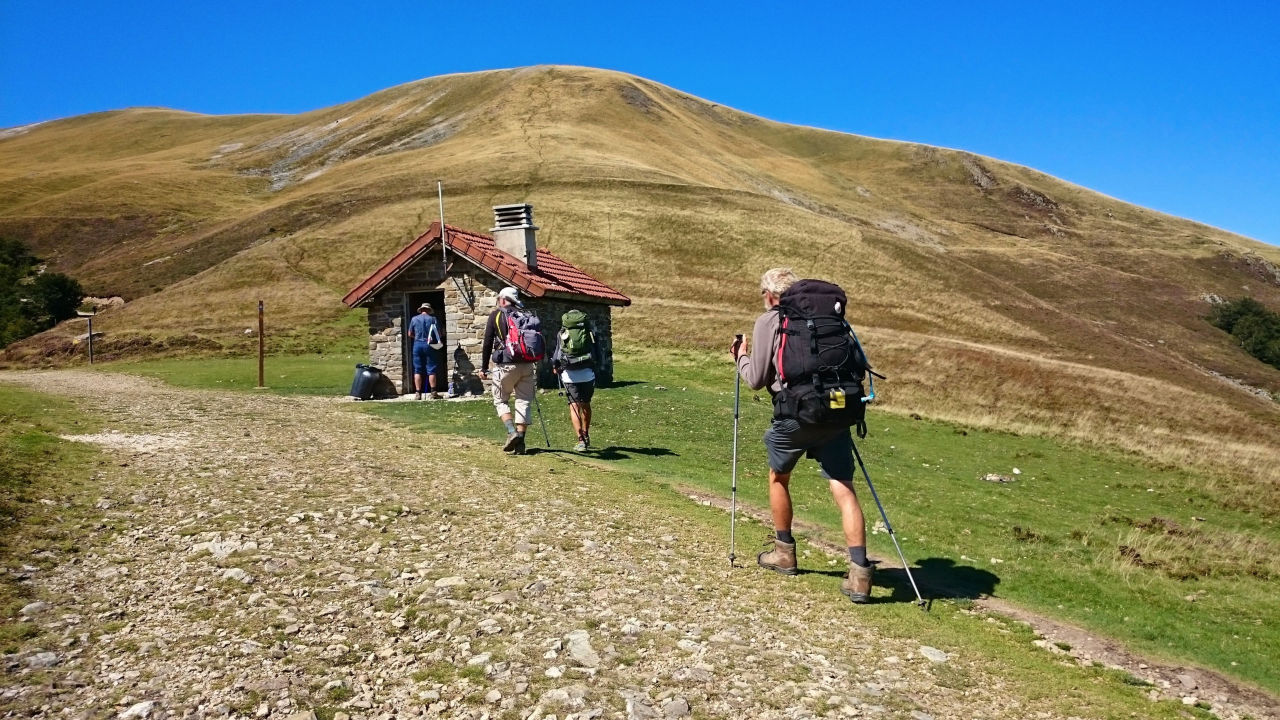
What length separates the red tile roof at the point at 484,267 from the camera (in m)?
23.3

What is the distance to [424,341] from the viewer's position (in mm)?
23531

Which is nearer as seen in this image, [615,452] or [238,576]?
[238,576]

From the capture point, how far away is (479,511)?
938 cm

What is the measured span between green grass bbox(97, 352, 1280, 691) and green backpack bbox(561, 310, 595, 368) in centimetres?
171

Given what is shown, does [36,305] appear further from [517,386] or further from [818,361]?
[818,361]

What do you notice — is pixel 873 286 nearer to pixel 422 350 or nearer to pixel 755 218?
pixel 755 218

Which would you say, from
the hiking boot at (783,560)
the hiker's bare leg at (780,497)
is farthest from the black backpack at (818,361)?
the hiking boot at (783,560)

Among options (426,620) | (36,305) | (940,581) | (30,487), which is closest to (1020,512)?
(940,581)

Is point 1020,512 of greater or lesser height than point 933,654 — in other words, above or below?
below

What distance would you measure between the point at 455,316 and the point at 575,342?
37.5 feet

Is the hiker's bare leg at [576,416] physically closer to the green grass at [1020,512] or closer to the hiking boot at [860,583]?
the green grass at [1020,512]

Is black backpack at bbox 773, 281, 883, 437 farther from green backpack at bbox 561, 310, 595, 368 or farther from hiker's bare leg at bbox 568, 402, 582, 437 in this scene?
hiker's bare leg at bbox 568, 402, 582, 437

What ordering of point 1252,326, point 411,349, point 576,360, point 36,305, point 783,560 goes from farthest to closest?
1. point 1252,326
2. point 36,305
3. point 411,349
4. point 576,360
5. point 783,560

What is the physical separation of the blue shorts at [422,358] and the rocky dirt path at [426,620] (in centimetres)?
1320
